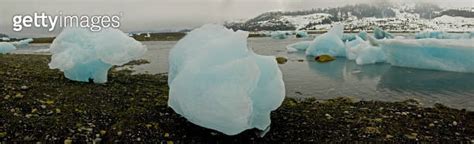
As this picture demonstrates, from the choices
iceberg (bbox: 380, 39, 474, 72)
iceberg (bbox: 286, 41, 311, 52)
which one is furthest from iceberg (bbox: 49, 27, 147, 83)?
iceberg (bbox: 286, 41, 311, 52)

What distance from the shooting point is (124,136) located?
7371 millimetres

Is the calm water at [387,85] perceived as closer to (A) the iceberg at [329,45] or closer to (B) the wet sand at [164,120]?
(B) the wet sand at [164,120]

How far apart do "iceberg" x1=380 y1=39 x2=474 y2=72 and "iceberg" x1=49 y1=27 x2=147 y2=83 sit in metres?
14.8

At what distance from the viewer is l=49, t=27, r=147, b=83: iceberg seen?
1324 centimetres

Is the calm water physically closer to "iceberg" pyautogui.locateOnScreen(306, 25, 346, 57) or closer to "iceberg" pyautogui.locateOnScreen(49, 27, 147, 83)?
"iceberg" pyautogui.locateOnScreen(49, 27, 147, 83)

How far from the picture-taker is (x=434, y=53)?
846 inches

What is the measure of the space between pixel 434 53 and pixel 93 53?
17.2 metres

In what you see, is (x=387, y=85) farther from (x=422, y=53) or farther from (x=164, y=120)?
(x=164, y=120)

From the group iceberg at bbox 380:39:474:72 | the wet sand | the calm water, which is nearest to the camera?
the wet sand

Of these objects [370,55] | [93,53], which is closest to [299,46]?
[370,55]

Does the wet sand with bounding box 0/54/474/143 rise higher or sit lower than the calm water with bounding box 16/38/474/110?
higher

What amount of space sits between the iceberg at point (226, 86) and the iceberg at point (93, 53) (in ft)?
17.8

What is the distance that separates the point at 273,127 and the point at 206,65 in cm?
200

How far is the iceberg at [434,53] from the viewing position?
65.9 ft
